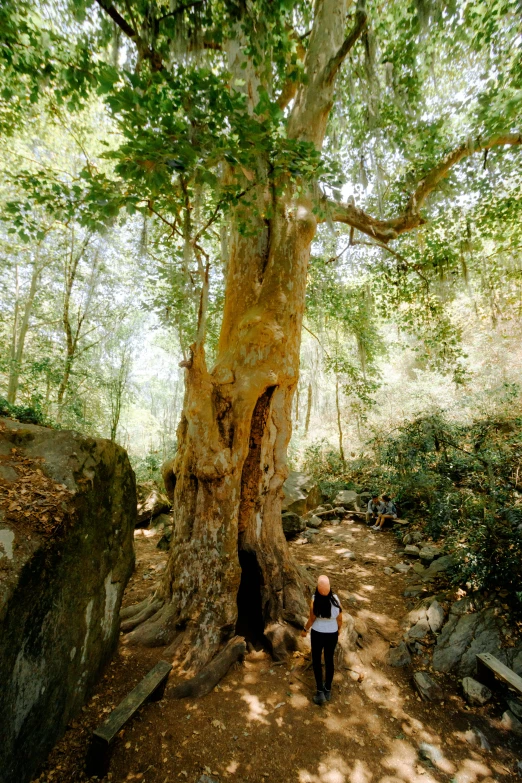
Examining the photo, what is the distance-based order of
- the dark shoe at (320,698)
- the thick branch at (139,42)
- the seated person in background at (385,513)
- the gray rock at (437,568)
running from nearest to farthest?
the thick branch at (139,42) < the dark shoe at (320,698) < the gray rock at (437,568) < the seated person in background at (385,513)

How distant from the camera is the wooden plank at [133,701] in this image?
2496 millimetres

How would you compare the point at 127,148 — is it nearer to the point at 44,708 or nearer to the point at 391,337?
the point at 44,708

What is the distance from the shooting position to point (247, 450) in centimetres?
427

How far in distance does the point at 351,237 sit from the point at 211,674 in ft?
25.0

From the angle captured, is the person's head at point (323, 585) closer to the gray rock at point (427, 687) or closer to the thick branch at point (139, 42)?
the gray rock at point (427, 687)

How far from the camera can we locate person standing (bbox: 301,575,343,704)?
3.44m

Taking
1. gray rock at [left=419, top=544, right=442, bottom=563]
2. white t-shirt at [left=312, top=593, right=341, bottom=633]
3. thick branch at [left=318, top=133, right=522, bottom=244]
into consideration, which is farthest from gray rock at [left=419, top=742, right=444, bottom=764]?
thick branch at [left=318, top=133, right=522, bottom=244]

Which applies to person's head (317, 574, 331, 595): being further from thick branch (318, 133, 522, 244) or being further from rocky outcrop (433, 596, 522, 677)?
thick branch (318, 133, 522, 244)

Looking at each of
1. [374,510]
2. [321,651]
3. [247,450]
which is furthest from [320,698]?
[374,510]

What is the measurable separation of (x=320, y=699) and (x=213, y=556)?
173cm

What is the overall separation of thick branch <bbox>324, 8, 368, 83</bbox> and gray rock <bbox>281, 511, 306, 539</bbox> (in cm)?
821

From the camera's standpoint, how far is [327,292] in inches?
339

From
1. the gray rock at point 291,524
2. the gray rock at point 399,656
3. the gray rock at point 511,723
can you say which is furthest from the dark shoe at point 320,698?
the gray rock at point 291,524

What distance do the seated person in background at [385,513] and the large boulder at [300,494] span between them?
188cm
